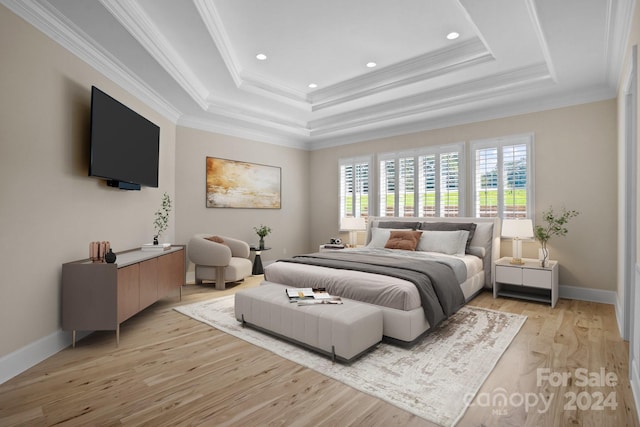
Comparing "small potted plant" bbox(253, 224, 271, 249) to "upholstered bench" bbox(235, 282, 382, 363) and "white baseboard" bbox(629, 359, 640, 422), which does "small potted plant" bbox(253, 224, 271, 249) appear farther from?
"white baseboard" bbox(629, 359, 640, 422)

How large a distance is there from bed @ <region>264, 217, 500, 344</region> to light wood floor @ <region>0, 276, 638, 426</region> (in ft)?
2.33

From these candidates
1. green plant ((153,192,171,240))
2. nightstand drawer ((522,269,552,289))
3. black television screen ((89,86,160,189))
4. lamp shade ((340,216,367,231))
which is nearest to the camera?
black television screen ((89,86,160,189))

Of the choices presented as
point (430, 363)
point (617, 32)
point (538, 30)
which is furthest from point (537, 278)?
point (538, 30)

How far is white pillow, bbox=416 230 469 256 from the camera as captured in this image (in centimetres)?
467

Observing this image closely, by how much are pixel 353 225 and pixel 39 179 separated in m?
4.69

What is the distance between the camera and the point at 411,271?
11.0 ft

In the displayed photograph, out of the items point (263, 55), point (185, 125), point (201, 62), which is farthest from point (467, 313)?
point (185, 125)

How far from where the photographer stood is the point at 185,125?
17.9 ft

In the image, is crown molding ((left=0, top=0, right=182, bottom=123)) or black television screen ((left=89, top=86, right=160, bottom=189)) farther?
black television screen ((left=89, top=86, right=160, bottom=189))

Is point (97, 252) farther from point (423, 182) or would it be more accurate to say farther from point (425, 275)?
point (423, 182)

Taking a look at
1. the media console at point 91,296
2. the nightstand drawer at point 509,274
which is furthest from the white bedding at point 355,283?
the media console at point 91,296

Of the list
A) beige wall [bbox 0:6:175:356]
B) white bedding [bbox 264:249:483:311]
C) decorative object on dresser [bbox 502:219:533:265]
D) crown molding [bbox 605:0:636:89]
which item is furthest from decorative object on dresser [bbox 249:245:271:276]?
crown molding [bbox 605:0:636:89]

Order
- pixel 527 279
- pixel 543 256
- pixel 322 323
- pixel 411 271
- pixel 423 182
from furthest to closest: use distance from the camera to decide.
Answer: pixel 423 182, pixel 543 256, pixel 527 279, pixel 411 271, pixel 322 323

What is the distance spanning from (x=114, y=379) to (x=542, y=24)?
14.6ft
